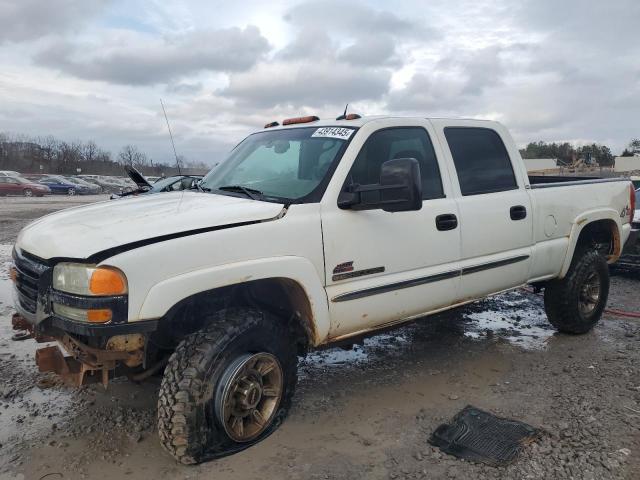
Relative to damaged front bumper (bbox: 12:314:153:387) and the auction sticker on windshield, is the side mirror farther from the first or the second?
damaged front bumper (bbox: 12:314:153:387)

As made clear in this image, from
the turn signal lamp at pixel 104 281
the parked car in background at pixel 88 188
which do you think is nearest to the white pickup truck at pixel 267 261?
the turn signal lamp at pixel 104 281

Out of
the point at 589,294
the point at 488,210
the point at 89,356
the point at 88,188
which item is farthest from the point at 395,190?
the point at 88,188

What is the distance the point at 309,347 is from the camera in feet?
11.4

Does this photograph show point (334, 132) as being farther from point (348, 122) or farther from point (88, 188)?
point (88, 188)

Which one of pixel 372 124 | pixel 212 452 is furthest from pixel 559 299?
pixel 212 452

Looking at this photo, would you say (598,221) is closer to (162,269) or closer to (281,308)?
(281,308)

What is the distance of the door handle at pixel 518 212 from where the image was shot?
4.36m

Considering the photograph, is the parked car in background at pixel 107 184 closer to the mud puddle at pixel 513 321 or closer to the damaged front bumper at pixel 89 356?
the mud puddle at pixel 513 321

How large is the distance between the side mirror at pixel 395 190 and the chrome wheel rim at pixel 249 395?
1.08m

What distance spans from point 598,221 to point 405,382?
2674 mm

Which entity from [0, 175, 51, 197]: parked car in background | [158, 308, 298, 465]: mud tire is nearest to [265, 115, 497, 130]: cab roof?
[158, 308, 298, 465]: mud tire

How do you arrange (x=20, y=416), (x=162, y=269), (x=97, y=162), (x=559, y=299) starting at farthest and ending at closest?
(x=97, y=162)
(x=559, y=299)
(x=20, y=416)
(x=162, y=269)

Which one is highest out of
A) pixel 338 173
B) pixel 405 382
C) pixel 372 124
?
pixel 372 124

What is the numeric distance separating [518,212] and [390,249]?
4.85 feet
